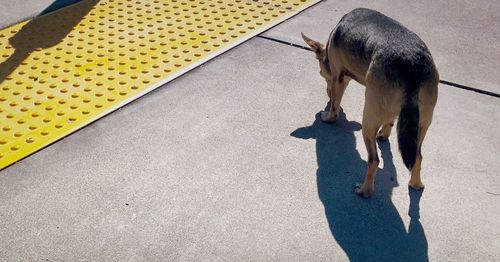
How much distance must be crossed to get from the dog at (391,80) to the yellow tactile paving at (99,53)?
2016 mm

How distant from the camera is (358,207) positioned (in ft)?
11.4

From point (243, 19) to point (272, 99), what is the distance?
195 cm

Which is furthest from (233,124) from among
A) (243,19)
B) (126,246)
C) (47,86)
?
(243,19)

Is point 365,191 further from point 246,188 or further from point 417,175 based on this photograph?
point 246,188

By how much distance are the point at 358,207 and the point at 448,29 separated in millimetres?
3675

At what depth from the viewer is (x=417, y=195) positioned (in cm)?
359

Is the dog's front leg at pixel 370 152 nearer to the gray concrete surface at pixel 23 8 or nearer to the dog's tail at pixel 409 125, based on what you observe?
the dog's tail at pixel 409 125

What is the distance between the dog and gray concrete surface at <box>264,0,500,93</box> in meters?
1.66

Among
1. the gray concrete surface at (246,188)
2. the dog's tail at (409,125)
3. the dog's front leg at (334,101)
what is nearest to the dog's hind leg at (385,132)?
the gray concrete surface at (246,188)

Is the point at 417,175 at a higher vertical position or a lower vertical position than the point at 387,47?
lower

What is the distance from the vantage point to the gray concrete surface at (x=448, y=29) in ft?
17.1

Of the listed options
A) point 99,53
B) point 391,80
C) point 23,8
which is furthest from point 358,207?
point 23,8

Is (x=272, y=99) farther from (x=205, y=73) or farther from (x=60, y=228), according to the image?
(x=60, y=228)

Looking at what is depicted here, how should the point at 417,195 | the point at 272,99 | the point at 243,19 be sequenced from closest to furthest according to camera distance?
the point at 417,195 < the point at 272,99 < the point at 243,19
